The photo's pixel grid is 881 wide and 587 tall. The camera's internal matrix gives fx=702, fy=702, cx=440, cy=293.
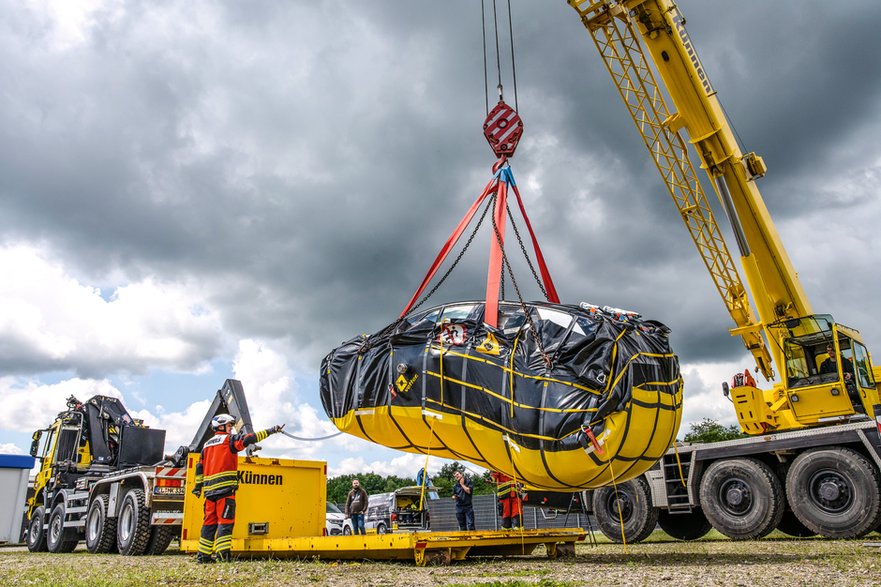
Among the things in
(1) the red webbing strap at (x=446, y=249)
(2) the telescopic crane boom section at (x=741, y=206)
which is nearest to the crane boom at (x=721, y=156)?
(2) the telescopic crane boom section at (x=741, y=206)

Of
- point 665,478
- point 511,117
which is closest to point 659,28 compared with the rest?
point 511,117

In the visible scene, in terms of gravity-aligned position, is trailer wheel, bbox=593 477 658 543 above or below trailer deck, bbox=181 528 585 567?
above

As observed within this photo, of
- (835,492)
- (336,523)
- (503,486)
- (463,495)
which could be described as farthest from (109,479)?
(835,492)

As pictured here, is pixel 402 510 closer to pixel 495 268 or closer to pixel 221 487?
pixel 221 487

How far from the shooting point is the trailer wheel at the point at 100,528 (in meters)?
11.9

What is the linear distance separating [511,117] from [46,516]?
12648mm

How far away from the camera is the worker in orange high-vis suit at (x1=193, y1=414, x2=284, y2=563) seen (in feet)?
26.9

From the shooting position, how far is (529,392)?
621 cm

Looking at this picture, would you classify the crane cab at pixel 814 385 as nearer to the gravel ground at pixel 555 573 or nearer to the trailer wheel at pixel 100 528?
the gravel ground at pixel 555 573

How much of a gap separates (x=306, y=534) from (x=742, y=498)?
6.78 metres

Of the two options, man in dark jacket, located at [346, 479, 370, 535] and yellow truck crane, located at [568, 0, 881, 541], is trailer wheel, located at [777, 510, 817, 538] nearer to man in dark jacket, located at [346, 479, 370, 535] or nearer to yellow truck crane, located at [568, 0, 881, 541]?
yellow truck crane, located at [568, 0, 881, 541]

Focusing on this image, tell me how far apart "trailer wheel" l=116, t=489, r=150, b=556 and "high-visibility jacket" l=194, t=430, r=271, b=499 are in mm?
3334

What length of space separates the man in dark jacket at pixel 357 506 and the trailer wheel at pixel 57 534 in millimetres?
5265

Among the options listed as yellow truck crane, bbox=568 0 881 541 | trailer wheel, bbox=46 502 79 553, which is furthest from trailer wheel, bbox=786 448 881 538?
trailer wheel, bbox=46 502 79 553
